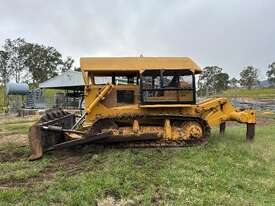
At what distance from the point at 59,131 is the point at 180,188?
199 inches

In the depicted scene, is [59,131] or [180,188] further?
[59,131]

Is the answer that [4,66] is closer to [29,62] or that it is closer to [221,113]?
[29,62]

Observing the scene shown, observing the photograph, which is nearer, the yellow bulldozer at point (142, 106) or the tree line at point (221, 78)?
the yellow bulldozer at point (142, 106)

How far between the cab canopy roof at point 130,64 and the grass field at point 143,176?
2.33m

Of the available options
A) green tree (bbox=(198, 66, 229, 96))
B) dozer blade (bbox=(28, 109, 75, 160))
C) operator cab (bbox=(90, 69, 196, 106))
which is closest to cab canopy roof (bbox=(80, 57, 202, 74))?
operator cab (bbox=(90, 69, 196, 106))

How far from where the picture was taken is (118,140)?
1174 cm

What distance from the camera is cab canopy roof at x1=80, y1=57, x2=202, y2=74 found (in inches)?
480

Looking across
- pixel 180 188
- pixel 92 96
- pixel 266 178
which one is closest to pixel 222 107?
pixel 92 96

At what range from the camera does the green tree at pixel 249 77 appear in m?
97.1

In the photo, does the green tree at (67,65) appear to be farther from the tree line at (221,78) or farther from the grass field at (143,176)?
the grass field at (143,176)

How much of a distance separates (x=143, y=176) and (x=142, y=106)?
4118 millimetres

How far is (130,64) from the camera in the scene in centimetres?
1220

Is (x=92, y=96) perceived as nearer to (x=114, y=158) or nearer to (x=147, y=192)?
(x=114, y=158)

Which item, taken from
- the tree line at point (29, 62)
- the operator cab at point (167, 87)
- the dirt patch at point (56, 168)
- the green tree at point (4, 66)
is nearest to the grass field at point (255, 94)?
the tree line at point (29, 62)
